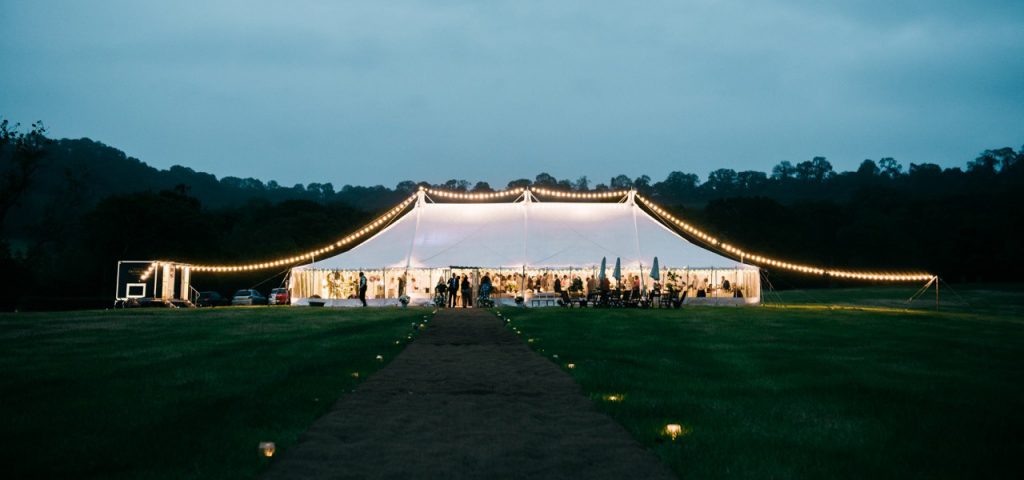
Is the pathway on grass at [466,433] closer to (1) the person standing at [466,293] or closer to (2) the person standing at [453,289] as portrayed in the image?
(2) the person standing at [453,289]

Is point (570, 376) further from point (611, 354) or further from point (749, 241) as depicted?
point (749, 241)

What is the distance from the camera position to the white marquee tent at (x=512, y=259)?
95.4 feet

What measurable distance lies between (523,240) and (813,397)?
23.6 meters

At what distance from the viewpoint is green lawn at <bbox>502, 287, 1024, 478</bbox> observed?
14.8 ft

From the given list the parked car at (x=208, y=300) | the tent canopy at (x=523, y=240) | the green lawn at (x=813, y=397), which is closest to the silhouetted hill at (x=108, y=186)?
the parked car at (x=208, y=300)

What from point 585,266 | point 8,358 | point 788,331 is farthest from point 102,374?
point 585,266

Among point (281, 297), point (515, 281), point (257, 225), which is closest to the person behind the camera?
point (515, 281)

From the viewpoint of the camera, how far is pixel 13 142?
3300cm

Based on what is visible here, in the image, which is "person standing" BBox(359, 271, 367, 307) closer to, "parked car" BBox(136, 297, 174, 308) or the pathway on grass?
"parked car" BBox(136, 297, 174, 308)

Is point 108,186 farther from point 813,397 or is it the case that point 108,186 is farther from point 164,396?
point 813,397

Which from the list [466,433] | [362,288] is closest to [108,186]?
[362,288]

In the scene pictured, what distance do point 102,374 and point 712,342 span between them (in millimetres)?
8707

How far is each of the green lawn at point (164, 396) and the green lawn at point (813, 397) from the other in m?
2.52

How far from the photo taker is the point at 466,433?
Answer: 514 centimetres
